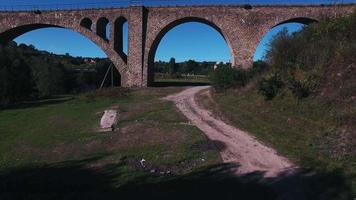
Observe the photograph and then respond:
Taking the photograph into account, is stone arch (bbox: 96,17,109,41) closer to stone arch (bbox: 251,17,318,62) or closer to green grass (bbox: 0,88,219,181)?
stone arch (bbox: 251,17,318,62)

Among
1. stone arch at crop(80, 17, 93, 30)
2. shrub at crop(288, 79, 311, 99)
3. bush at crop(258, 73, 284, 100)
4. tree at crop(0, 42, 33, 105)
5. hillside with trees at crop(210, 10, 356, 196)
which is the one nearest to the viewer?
hillside with trees at crop(210, 10, 356, 196)

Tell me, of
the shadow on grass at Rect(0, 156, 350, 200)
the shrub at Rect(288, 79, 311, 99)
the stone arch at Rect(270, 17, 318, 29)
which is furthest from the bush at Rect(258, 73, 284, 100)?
the stone arch at Rect(270, 17, 318, 29)

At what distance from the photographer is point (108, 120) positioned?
17.1 meters

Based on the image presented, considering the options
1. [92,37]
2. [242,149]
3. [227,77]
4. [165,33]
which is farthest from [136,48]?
[242,149]

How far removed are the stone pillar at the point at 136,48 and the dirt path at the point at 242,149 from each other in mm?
18150

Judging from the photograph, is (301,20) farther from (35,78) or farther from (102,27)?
(35,78)

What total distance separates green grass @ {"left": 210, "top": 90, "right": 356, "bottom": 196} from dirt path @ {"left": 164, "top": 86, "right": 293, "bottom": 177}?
0.97ft

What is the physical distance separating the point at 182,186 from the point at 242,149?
2887 mm

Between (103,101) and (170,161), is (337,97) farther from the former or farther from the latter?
(103,101)

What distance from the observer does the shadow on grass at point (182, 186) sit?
24.8ft

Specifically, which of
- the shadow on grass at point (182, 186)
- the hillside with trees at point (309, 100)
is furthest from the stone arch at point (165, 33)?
the shadow on grass at point (182, 186)

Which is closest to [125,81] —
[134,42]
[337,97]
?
[134,42]

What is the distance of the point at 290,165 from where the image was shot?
9.13m

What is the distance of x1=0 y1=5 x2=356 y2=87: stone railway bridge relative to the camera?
31047mm
